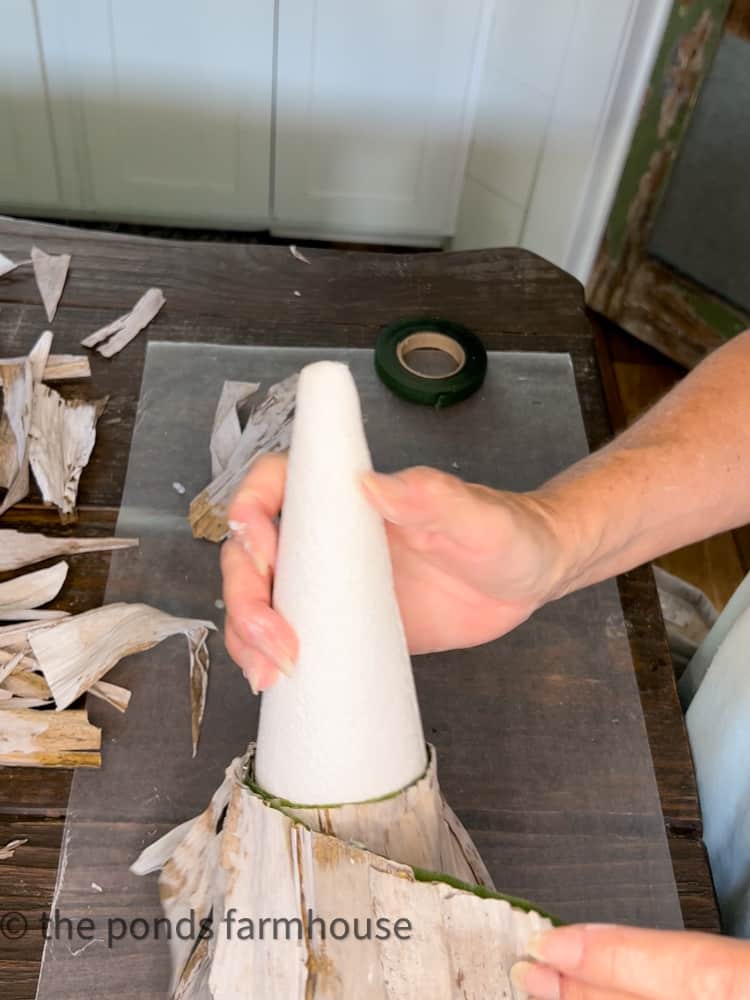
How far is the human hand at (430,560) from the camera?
536mm

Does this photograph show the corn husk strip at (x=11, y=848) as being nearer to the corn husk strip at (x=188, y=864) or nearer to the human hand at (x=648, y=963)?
the corn husk strip at (x=188, y=864)

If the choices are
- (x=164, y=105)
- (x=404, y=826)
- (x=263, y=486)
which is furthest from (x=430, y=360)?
(x=164, y=105)

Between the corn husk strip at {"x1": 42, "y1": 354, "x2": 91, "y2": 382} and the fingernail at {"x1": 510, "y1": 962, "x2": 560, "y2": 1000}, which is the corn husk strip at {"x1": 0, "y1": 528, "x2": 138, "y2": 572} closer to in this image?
the corn husk strip at {"x1": 42, "y1": 354, "x2": 91, "y2": 382}

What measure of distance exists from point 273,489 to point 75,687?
24 centimetres

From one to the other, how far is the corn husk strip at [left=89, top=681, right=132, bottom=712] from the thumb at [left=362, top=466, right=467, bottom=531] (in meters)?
0.28

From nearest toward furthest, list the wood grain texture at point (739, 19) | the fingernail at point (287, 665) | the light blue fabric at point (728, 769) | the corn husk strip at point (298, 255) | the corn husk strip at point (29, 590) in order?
the fingernail at point (287, 665) → the light blue fabric at point (728, 769) → the corn husk strip at point (29, 590) → the corn husk strip at point (298, 255) → the wood grain texture at point (739, 19)

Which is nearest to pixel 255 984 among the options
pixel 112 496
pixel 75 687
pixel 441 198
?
pixel 75 687

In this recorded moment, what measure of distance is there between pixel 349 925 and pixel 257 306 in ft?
2.08

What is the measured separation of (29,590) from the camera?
29.3 inches

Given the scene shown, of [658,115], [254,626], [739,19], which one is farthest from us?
[658,115]

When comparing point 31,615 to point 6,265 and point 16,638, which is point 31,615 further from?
point 6,265

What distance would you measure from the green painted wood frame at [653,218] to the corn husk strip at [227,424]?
1.08 meters

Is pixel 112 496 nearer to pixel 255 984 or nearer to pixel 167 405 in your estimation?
pixel 167 405

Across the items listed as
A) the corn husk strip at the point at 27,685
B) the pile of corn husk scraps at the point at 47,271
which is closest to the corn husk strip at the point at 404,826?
the corn husk strip at the point at 27,685
